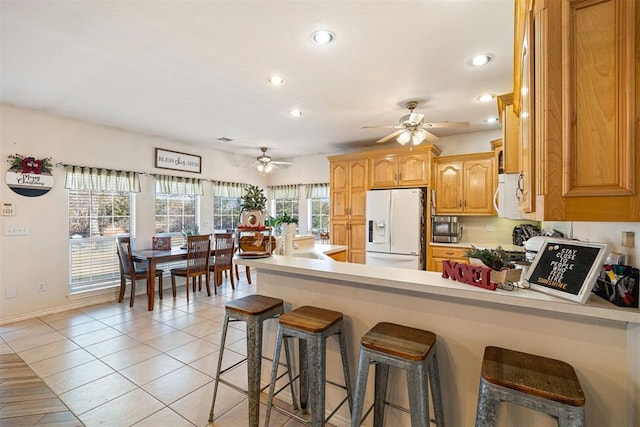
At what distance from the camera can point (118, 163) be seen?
4.46 meters

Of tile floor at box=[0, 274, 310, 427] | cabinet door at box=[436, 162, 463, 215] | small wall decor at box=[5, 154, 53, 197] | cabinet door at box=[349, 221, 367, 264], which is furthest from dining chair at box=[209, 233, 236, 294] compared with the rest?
cabinet door at box=[436, 162, 463, 215]

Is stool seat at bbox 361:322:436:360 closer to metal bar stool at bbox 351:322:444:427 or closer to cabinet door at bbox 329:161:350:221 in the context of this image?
metal bar stool at bbox 351:322:444:427

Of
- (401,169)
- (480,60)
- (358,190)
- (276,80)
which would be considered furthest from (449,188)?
(276,80)

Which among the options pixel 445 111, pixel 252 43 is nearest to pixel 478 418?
pixel 252 43

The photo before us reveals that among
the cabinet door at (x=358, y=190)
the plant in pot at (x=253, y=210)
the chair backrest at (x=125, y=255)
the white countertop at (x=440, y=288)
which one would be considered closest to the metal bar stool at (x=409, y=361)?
the white countertop at (x=440, y=288)

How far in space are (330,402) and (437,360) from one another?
81 cm

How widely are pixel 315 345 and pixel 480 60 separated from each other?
258 cm

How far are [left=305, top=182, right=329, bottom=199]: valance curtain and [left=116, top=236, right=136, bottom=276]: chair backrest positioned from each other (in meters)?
3.42

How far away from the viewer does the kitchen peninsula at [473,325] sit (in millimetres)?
1147

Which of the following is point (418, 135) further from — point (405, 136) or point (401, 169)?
point (401, 169)

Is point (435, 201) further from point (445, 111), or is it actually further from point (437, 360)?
point (437, 360)

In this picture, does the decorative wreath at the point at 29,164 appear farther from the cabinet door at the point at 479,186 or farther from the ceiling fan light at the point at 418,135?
the cabinet door at the point at 479,186

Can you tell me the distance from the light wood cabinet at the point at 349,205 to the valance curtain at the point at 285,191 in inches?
57.7

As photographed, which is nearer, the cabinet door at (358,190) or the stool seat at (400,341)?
the stool seat at (400,341)
